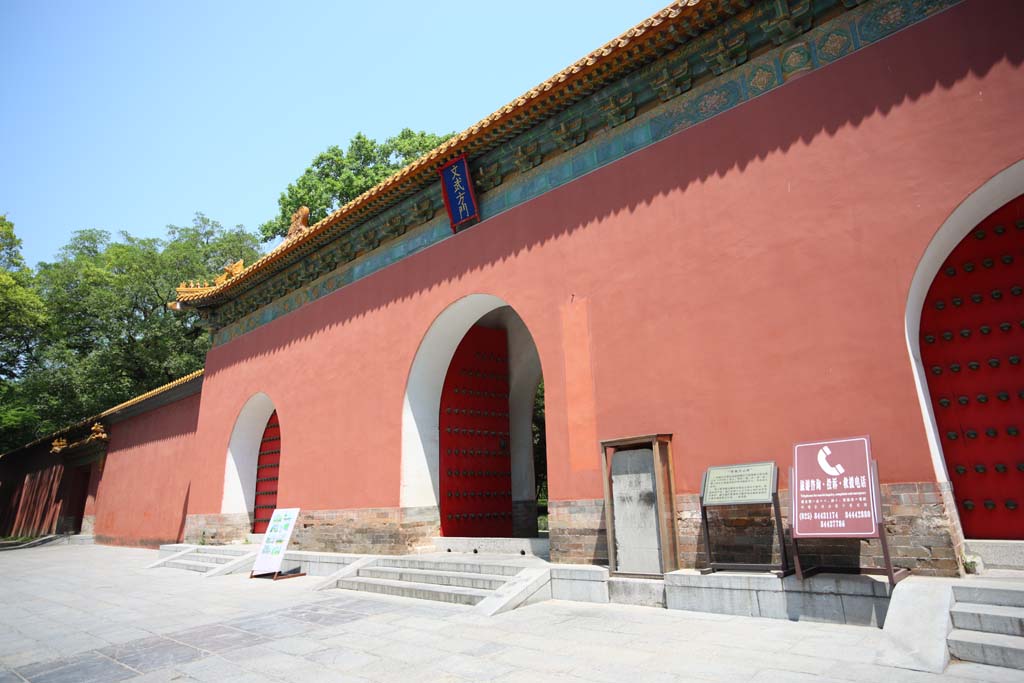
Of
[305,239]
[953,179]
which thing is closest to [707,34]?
[953,179]

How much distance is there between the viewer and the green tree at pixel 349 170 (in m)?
18.9

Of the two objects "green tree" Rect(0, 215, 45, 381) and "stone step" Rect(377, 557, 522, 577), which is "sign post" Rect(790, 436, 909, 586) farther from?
"green tree" Rect(0, 215, 45, 381)

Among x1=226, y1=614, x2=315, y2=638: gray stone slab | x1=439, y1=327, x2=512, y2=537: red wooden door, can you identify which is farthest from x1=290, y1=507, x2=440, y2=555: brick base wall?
x1=226, y1=614, x2=315, y2=638: gray stone slab

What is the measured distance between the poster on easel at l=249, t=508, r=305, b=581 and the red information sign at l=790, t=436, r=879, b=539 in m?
6.16

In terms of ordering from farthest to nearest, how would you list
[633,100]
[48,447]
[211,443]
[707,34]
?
[48,447] → [211,443] → [633,100] → [707,34]

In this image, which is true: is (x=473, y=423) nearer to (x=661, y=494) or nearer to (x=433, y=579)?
(x=433, y=579)

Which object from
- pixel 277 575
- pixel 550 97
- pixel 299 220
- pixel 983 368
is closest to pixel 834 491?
pixel 983 368

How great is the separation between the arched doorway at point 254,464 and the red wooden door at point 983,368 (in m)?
9.90

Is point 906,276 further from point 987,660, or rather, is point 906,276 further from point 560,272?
point 560,272

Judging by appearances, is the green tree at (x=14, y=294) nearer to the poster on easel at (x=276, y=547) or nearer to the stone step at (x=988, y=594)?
the poster on easel at (x=276, y=547)

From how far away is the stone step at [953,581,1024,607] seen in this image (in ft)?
10.5

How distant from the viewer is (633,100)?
591cm

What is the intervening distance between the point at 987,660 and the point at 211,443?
1200 cm

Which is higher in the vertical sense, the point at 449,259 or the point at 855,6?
the point at 855,6
